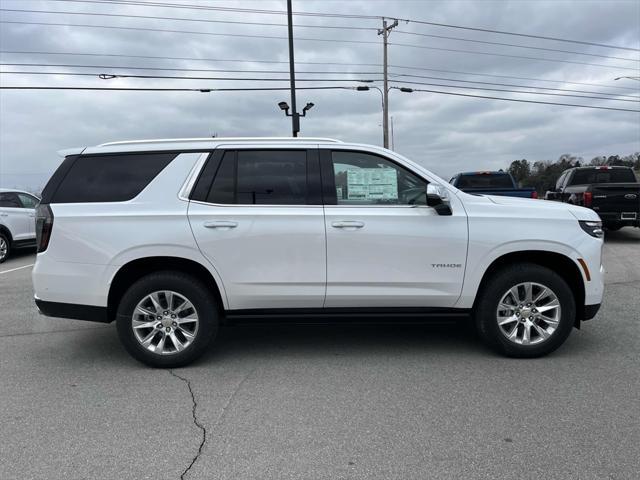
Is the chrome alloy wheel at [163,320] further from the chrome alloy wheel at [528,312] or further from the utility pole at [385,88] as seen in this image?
the utility pole at [385,88]

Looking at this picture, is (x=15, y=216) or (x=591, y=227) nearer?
(x=591, y=227)

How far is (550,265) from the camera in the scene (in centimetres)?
459

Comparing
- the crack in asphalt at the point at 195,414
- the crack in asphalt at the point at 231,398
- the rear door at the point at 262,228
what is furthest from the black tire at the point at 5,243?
the crack in asphalt at the point at 231,398

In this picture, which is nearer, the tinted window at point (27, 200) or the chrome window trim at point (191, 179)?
the chrome window trim at point (191, 179)

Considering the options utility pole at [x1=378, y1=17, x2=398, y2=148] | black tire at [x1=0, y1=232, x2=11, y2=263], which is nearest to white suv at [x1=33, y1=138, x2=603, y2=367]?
black tire at [x1=0, y1=232, x2=11, y2=263]

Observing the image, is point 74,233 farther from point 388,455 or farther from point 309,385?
point 388,455

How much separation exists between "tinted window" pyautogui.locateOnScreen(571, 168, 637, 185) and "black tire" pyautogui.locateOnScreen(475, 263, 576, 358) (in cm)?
1131

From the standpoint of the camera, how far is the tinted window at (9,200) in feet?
40.1

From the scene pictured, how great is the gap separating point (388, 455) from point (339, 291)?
163cm

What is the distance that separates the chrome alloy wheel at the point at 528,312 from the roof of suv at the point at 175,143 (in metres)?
2.07

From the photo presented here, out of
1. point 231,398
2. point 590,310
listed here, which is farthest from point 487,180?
point 231,398

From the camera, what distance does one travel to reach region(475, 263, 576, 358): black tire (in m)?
4.37

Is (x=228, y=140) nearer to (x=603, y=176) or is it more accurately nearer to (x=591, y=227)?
(x=591, y=227)

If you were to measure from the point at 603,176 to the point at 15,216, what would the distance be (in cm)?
1560
